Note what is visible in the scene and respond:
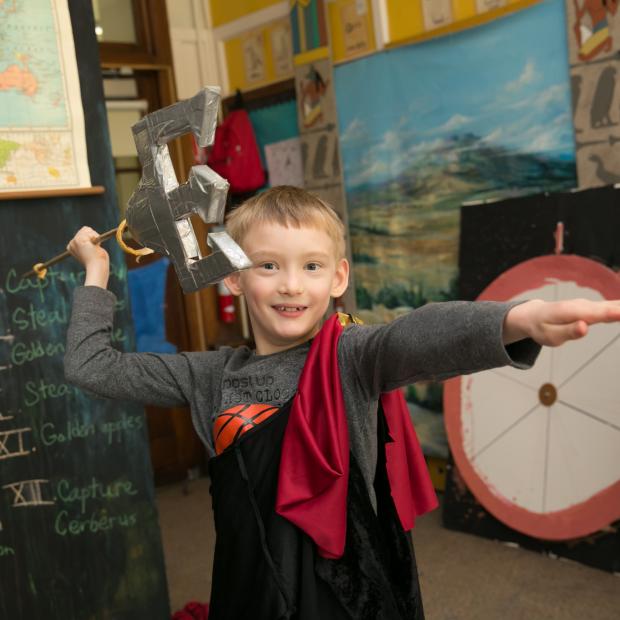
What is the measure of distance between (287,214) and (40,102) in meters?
1.14

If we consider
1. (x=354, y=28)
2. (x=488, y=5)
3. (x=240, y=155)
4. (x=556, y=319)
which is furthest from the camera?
(x=240, y=155)

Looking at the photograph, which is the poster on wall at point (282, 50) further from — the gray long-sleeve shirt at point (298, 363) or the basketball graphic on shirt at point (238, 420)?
the basketball graphic on shirt at point (238, 420)

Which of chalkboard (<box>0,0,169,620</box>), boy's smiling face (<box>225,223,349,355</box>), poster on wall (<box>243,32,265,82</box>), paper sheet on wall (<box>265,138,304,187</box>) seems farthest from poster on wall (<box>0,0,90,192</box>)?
poster on wall (<box>243,32,265,82</box>)

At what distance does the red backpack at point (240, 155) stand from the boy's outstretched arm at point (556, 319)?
3.28m

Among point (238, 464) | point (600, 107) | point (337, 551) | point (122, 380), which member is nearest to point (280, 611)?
point (337, 551)

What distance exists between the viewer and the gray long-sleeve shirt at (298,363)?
3.34 feet

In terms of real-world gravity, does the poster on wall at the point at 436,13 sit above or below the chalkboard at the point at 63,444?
above

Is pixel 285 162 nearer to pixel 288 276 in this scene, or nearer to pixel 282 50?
pixel 282 50

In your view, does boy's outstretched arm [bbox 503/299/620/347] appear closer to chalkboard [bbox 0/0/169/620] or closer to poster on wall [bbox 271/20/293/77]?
chalkboard [bbox 0/0/169/620]

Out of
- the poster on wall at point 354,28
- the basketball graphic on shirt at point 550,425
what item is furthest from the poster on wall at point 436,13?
the basketball graphic on shirt at point 550,425

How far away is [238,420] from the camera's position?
1357 millimetres

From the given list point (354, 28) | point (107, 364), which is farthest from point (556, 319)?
point (354, 28)

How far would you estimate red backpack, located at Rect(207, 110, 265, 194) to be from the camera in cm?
416

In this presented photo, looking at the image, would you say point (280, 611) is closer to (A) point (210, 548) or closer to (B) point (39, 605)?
(B) point (39, 605)
